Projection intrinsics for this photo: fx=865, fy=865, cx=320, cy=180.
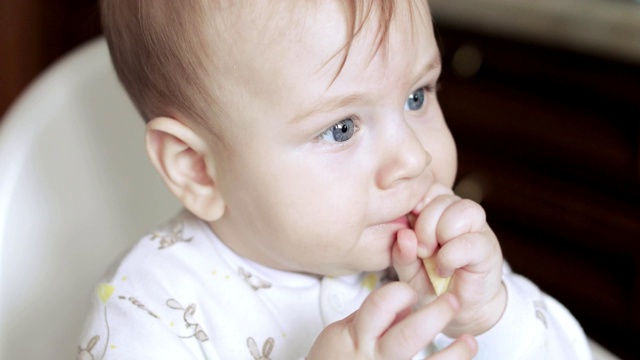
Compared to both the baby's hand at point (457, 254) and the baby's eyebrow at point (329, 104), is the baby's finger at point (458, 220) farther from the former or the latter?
the baby's eyebrow at point (329, 104)

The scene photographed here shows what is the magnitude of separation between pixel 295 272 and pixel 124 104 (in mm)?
358

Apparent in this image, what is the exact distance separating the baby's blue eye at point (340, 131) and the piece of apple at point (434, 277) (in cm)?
12

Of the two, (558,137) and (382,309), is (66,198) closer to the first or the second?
(382,309)

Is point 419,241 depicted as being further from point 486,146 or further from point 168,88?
point 486,146

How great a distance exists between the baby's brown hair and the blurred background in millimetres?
623

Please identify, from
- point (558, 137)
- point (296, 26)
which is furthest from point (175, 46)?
point (558, 137)

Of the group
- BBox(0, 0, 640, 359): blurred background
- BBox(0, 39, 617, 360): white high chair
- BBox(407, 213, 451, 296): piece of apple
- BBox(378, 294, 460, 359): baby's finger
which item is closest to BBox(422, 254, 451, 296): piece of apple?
BBox(407, 213, 451, 296): piece of apple

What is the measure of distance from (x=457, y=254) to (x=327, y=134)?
0.47 feet

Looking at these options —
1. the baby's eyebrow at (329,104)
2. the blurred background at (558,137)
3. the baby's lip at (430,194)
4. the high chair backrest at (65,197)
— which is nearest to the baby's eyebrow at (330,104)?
the baby's eyebrow at (329,104)

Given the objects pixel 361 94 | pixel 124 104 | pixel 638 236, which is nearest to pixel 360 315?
pixel 361 94

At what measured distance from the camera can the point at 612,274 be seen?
141 centimetres

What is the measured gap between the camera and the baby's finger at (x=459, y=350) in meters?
0.61

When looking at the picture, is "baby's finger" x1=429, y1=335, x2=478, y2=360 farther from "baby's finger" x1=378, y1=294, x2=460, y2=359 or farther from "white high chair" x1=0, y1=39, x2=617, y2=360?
"white high chair" x1=0, y1=39, x2=617, y2=360

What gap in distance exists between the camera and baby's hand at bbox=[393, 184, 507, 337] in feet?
2.31
